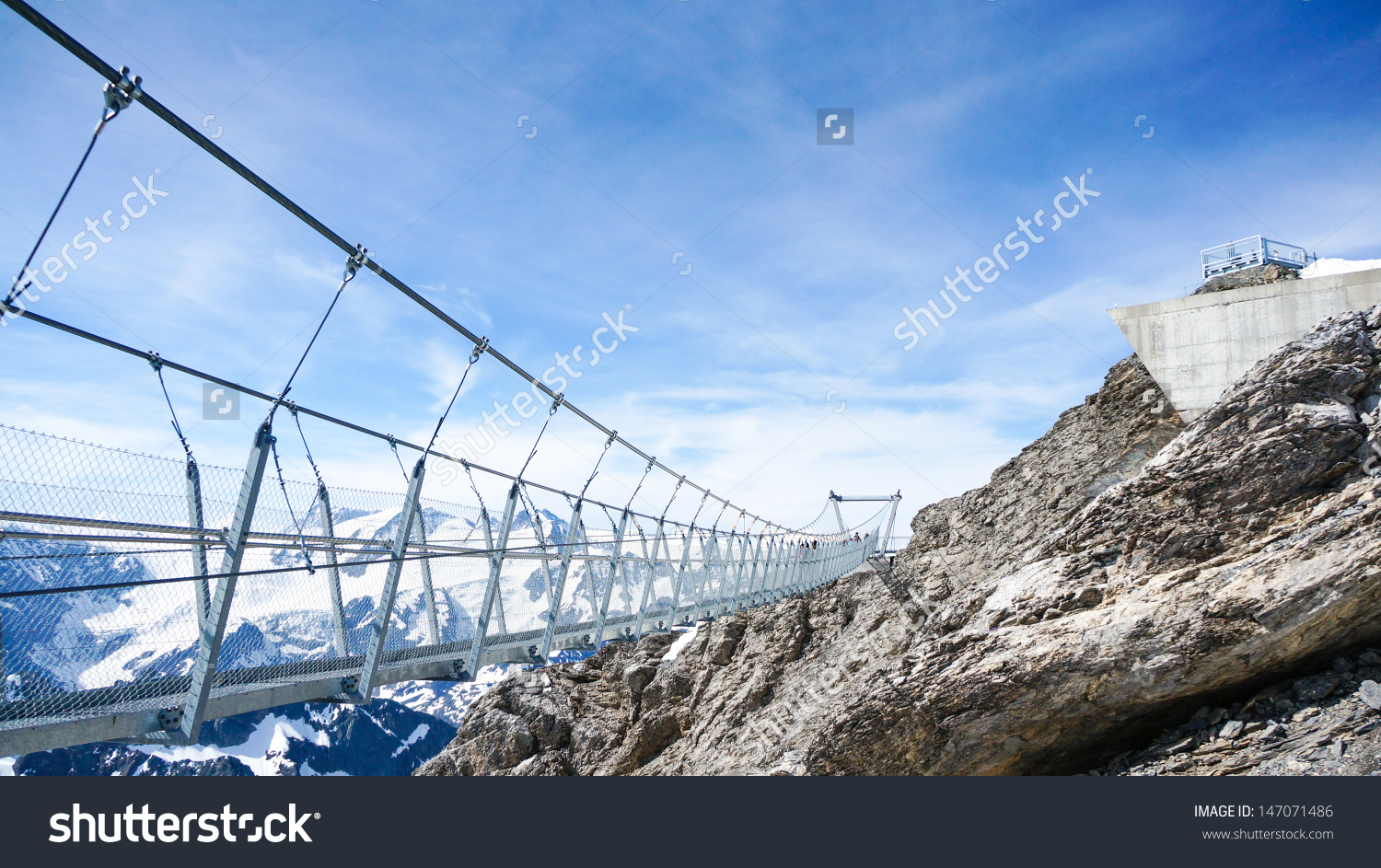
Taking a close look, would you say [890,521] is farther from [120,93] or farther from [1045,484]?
[120,93]

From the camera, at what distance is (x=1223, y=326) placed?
11.4 meters

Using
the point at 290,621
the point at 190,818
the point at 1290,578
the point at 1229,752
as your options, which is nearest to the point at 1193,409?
the point at 1290,578

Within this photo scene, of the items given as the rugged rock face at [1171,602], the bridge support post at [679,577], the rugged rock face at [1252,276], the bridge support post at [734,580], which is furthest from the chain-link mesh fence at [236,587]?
the rugged rock face at [1252,276]

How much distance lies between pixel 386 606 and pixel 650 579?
615 centimetres

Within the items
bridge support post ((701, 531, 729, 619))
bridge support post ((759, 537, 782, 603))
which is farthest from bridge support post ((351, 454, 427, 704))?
bridge support post ((759, 537, 782, 603))

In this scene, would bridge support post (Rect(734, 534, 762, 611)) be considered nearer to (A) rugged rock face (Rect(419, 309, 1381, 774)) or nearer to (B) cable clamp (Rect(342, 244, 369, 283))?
(A) rugged rock face (Rect(419, 309, 1381, 774))

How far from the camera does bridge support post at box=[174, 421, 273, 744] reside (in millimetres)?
4652

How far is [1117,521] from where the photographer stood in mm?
8836

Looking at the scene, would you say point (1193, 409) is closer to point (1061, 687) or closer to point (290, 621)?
point (1061, 687)

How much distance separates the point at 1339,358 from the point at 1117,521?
2.86 m

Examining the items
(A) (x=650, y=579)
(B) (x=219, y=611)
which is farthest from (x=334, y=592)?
(A) (x=650, y=579)

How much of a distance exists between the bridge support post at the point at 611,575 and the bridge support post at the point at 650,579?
0.81m

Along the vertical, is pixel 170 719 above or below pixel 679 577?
below

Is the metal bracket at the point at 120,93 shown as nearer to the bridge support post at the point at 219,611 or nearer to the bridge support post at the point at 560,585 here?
the bridge support post at the point at 219,611
